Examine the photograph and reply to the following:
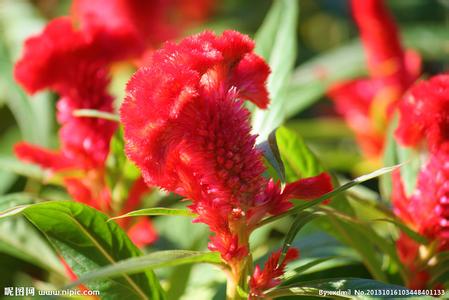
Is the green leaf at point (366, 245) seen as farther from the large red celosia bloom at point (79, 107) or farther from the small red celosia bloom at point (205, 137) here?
the large red celosia bloom at point (79, 107)

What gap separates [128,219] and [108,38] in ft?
1.18

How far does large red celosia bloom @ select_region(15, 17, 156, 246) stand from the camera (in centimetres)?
138

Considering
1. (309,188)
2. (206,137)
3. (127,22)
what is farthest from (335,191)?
(127,22)

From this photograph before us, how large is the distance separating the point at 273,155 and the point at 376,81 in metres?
1.13

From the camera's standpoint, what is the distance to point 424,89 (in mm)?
1135

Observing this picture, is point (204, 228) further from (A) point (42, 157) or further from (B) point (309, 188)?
(B) point (309, 188)

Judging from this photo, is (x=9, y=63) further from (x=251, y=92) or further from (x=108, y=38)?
(x=251, y=92)

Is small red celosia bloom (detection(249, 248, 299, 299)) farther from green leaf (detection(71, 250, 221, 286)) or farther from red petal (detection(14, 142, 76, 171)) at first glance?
red petal (detection(14, 142, 76, 171))

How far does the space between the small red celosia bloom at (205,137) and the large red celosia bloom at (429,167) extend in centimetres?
23

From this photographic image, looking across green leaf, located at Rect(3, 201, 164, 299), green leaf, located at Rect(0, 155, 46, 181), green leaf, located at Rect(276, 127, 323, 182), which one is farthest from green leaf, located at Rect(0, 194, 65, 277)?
green leaf, located at Rect(276, 127, 323, 182)

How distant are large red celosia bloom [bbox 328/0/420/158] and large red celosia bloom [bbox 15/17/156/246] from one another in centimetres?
71

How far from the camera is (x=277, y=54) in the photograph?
1413 mm

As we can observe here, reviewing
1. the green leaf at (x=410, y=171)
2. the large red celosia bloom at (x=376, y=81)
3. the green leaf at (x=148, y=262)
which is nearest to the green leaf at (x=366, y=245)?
the green leaf at (x=410, y=171)

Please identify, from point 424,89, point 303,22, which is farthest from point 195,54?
point 303,22
